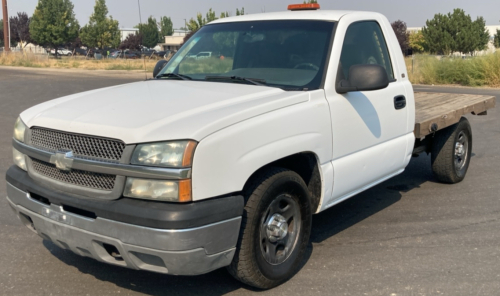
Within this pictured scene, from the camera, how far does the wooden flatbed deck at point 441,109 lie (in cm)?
573

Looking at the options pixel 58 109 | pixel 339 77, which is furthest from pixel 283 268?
pixel 58 109

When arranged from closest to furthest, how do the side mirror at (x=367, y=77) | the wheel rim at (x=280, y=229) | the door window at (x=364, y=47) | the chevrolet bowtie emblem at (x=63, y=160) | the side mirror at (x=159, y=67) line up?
the chevrolet bowtie emblem at (x=63, y=160), the wheel rim at (x=280, y=229), the side mirror at (x=367, y=77), the door window at (x=364, y=47), the side mirror at (x=159, y=67)

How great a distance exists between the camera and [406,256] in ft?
14.7

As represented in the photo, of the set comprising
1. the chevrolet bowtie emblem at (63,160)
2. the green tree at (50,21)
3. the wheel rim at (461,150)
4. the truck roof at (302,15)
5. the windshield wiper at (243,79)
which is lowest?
the wheel rim at (461,150)

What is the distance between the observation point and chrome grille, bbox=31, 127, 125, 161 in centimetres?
330

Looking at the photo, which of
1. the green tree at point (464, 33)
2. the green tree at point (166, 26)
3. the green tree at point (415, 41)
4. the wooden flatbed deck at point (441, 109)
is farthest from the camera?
the green tree at point (166, 26)

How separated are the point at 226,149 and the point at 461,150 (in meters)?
4.56

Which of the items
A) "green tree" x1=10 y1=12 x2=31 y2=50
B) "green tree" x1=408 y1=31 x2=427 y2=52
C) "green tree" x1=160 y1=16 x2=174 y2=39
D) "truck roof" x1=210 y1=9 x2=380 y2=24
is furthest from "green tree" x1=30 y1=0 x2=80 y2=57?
"truck roof" x1=210 y1=9 x2=380 y2=24

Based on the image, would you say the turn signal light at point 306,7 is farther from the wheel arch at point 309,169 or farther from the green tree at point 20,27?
the green tree at point 20,27

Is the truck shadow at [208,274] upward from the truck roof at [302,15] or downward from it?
downward

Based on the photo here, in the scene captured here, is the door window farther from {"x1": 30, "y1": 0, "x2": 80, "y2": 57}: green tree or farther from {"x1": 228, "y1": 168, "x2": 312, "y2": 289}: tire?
{"x1": 30, "y1": 0, "x2": 80, "y2": 57}: green tree

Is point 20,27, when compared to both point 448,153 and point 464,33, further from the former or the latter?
point 448,153

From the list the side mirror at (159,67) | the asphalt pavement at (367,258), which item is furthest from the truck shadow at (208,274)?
the side mirror at (159,67)

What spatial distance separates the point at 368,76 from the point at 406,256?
1483 millimetres
